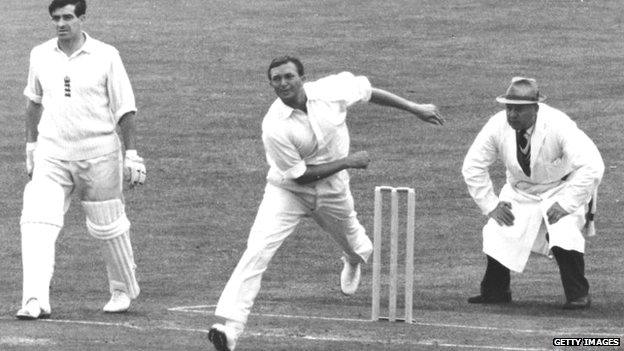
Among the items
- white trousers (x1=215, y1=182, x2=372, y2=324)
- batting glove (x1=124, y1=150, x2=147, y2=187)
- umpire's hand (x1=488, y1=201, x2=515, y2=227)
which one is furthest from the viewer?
umpire's hand (x1=488, y1=201, x2=515, y2=227)

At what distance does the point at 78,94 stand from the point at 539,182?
3.76 metres

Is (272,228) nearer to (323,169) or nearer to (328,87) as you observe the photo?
(323,169)

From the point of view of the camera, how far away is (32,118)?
12469 mm

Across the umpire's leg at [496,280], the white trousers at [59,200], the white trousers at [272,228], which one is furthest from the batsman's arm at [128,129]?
the umpire's leg at [496,280]

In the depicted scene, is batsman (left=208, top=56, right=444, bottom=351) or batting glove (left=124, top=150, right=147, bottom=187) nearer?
batsman (left=208, top=56, right=444, bottom=351)

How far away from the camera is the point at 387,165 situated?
21.6 metres

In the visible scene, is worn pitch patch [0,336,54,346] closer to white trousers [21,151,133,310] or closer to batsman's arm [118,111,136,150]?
white trousers [21,151,133,310]

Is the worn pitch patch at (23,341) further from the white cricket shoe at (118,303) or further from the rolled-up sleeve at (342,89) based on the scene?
the rolled-up sleeve at (342,89)

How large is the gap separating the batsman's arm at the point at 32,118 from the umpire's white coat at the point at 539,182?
3370mm

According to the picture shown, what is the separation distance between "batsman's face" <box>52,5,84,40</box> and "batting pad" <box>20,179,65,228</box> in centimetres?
100

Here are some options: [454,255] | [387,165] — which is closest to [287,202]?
[454,255]

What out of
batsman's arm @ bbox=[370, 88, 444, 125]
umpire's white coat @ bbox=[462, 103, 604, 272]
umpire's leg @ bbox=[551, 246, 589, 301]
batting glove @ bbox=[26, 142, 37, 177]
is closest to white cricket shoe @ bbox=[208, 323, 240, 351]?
batsman's arm @ bbox=[370, 88, 444, 125]

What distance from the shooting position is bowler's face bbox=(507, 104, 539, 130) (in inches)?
529

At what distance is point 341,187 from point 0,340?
247 cm
